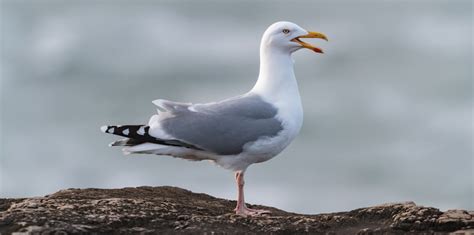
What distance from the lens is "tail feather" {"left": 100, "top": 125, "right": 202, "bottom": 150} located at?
853 centimetres

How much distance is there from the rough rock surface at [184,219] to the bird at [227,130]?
2.55 ft

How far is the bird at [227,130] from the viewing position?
868 centimetres

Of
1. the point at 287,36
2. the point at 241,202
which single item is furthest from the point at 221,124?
the point at 287,36

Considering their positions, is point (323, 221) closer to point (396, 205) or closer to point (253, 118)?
point (396, 205)

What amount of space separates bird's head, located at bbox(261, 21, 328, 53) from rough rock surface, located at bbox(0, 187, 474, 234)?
2311 mm

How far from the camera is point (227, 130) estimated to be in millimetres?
8758

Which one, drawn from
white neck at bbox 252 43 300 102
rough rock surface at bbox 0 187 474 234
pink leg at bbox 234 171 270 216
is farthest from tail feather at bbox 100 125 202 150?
white neck at bbox 252 43 300 102

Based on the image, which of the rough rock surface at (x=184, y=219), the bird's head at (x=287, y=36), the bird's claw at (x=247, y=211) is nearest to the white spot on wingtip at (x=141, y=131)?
the rough rock surface at (x=184, y=219)

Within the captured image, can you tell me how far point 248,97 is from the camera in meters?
9.20

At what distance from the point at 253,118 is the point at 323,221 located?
1.77m

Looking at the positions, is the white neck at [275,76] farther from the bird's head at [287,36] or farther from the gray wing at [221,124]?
the gray wing at [221,124]

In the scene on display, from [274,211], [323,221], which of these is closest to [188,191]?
[274,211]

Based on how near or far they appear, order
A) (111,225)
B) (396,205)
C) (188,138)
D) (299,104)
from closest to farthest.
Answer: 1. (111,225)
2. (396,205)
3. (188,138)
4. (299,104)

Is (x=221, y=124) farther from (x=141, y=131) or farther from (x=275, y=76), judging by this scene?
(x=275, y=76)
